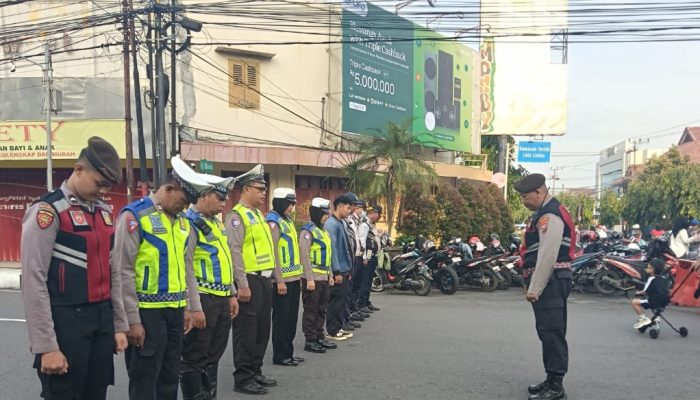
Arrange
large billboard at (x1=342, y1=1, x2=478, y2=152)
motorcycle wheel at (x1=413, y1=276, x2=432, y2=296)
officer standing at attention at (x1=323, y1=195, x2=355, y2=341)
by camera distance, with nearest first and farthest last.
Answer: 1. officer standing at attention at (x1=323, y1=195, x2=355, y2=341)
2. motorcycle wheel at (x1=413, y1=276, x2=432, y2=296)
3. large billboard at (x1=342, y1=1, x2=478, y2=152)

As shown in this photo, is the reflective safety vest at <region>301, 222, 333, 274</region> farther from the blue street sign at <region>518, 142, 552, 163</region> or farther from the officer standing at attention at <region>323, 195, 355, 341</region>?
the blue street sign at <region>518, 142, 552, 163</region>

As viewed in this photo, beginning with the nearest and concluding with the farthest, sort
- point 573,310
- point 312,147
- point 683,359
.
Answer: point 683,359 < point 573,310 < point 312,147

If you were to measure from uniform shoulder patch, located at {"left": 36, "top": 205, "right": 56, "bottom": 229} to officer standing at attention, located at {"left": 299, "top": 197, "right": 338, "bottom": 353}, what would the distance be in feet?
11.8

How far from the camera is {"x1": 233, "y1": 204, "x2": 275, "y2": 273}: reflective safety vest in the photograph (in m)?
4.94

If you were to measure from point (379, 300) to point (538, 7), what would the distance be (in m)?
19.8

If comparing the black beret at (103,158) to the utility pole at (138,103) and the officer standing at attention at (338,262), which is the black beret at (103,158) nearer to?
the officer standing at attention at (338,262)

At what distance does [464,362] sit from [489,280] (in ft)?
18.3

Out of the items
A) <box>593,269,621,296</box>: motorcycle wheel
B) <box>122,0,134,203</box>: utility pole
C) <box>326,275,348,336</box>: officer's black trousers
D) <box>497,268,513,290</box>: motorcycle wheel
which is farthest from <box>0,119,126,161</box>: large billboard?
<box>593,269,621,296</box>: motorcycle wheel

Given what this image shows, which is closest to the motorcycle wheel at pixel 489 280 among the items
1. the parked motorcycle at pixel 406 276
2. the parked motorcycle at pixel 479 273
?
the parked motorcycle at pixel 479 273

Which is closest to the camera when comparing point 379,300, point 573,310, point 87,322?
point 87,322

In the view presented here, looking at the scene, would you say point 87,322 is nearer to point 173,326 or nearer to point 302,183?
point 173,326

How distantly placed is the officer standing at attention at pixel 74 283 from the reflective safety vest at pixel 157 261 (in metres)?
0.34

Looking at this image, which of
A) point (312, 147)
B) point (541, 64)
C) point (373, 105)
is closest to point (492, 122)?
point (541, 64)

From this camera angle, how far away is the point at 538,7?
25422 mm
